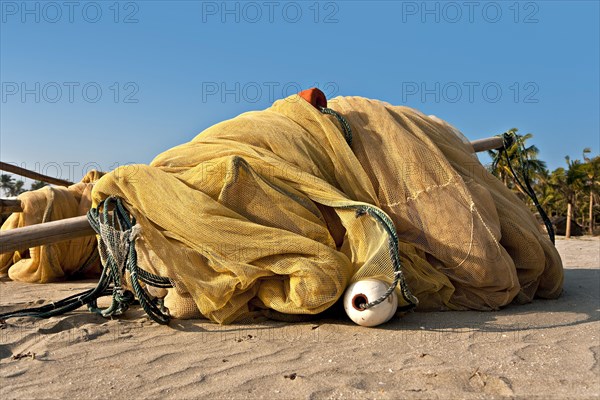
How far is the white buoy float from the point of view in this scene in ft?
12.3

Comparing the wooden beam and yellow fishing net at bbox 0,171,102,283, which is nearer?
the wooden beam

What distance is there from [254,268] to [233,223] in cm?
36

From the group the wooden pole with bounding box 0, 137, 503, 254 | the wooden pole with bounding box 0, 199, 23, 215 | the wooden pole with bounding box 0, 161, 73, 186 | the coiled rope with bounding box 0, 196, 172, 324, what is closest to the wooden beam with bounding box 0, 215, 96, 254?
the wooden pole with bounding box 0, 137, 503, 254

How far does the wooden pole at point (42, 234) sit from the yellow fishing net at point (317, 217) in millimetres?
238

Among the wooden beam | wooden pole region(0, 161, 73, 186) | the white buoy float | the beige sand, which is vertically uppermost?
wooden pole region(0, 161, 73, 186)

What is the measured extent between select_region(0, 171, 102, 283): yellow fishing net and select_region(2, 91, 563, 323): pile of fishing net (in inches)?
116

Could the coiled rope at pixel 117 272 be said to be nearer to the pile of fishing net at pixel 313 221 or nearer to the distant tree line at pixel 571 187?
the pile of fishing net at pixel 313 221

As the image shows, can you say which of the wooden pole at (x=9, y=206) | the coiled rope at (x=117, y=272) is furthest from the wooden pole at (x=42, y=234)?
the wooden pole at (x=9, y=206)

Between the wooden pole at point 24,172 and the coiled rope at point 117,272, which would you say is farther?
the wooden pole at point 24,172

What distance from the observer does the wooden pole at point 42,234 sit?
425cm

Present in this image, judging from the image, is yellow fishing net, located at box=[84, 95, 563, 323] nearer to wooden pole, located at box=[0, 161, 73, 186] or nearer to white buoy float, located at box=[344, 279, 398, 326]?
white buoy float, located at box=[344, 279, 398, 326]

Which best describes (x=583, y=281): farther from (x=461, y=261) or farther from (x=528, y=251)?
(x=461, y=261)

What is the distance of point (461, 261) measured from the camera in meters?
4.36

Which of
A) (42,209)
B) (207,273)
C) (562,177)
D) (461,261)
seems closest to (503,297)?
(461,261)
